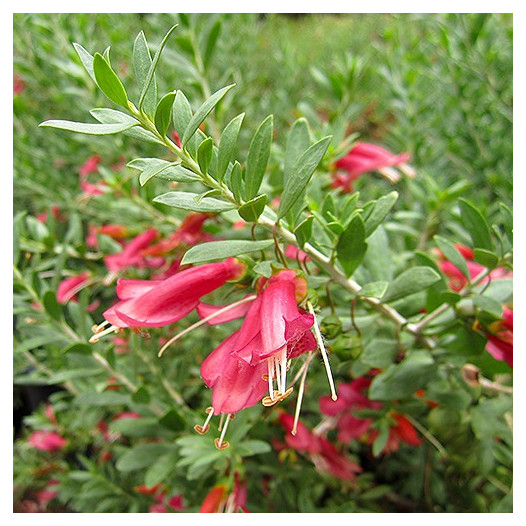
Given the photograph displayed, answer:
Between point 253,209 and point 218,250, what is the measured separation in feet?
0.17

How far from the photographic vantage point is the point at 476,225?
0.66 metres

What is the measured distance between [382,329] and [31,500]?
1405 mm

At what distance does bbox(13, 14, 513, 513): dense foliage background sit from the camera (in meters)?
0.71

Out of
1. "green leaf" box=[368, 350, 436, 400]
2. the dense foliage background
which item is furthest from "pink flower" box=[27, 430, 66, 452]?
"green leaf" box=[368, 350, 436, 400]

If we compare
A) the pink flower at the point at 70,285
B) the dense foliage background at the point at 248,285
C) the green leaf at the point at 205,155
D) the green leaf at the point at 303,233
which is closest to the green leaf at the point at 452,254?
the dense foliage background at the point at 248,285

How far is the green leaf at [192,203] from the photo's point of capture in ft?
1.55

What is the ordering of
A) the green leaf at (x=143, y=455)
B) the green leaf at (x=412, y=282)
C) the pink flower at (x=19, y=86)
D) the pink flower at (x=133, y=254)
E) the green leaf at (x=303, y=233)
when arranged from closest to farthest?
the green leaf at (x=303, y=233) < the green leaf at (x=412, y=282) < the green leaf at (x=143, y=455) < the pink flower at (x=133, y=254) < the pink flower at (x=19, y=86)

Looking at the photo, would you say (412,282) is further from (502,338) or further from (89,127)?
(89,127)

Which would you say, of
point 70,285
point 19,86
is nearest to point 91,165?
point 70,285

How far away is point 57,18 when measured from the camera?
1223mm

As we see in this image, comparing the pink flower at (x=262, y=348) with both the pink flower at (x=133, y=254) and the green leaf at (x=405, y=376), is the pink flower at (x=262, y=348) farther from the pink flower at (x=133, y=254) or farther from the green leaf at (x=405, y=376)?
the pink flower at (x=133, y=254)

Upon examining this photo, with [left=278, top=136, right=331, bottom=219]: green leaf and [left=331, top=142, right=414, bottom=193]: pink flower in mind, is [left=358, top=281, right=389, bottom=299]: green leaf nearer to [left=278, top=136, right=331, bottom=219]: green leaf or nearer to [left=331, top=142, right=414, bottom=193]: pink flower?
[left=278, top=136, right=331, bottom=219]: green leaf

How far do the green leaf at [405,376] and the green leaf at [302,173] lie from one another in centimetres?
33
